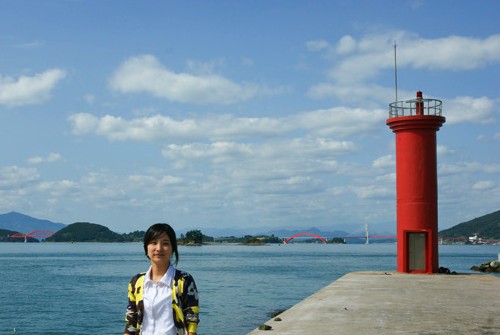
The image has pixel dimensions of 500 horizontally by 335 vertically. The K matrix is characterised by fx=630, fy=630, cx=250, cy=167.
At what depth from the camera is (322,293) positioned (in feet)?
59.1

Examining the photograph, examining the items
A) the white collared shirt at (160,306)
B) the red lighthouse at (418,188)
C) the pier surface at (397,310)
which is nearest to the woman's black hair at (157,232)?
the white collared shirt at (160,306)

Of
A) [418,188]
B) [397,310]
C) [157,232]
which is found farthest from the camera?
[418,188]

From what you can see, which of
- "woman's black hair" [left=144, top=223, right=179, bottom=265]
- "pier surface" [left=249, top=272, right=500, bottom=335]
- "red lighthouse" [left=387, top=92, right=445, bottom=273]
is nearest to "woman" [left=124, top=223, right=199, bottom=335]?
"woman's black hair" [left=144, top=223, right=179, bottom=265]

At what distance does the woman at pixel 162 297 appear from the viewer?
4676 millimetres

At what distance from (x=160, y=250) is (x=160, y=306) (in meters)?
0.41

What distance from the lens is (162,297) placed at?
4.68 m

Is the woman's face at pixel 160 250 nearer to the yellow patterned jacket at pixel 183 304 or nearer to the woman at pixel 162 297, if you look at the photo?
the woman at pixel 162 297

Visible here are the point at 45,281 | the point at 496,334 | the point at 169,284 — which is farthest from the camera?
the point at 45,281

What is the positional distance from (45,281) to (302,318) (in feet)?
149

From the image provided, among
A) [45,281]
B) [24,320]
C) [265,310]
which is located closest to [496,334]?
[265,310]

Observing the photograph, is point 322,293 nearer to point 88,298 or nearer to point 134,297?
point 134,297

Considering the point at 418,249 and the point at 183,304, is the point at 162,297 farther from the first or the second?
the point at 418,249

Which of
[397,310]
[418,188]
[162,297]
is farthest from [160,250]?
[418,188]

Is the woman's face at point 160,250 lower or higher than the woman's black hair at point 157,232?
lower
